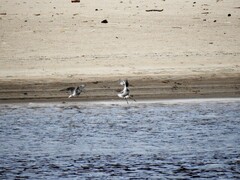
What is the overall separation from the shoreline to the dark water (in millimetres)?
667

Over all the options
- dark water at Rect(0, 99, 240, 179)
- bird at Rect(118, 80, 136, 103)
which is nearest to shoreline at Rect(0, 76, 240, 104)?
bird at Rect(118, 80, 136, 103)

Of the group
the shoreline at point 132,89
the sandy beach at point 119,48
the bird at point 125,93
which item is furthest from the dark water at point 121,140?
the sandy beach at point 119,48

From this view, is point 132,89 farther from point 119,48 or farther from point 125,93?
point 119,48

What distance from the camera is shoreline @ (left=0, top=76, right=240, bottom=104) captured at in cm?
1547

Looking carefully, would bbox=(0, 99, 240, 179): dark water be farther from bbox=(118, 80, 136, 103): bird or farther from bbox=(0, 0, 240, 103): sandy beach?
bbox=(0, 0, 240, 103): sandy beach

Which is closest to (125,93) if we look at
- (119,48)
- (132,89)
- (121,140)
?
(132,89)

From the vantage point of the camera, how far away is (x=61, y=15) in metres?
22.8

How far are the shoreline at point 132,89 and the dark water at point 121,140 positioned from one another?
67 centimetres

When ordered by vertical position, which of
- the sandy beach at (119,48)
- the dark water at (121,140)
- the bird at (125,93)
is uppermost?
the sandy beach at (119,48)

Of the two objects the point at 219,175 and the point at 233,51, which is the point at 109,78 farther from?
the point at 219,175

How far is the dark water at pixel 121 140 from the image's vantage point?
879 centimetres

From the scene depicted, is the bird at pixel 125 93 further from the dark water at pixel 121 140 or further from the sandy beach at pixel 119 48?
the dark water at pixel 121 140

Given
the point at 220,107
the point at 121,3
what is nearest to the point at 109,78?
the point at 220,107

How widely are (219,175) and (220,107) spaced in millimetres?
5545
